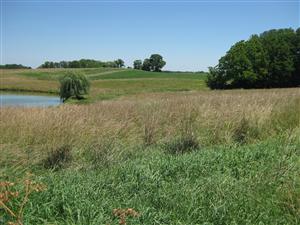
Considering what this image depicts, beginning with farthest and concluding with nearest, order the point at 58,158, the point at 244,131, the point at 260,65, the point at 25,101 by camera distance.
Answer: the point at 260,65, the point at 25,101, the point at 244,131, the point at 58,158

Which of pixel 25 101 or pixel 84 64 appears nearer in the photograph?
pixel 25 101

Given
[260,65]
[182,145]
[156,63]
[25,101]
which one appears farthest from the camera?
[156,63]

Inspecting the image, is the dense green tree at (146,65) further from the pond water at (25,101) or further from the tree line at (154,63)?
the pond water at (25,101)

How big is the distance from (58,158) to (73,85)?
55.4 meters

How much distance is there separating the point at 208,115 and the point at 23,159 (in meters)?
5.88

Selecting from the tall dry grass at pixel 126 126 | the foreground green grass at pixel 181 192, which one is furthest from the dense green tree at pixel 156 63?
the foreground green grass at pixel 181 192

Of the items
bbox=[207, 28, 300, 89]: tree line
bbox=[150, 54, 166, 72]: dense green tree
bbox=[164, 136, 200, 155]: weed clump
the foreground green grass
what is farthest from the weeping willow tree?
bbox=[150, 54, 166, 72]: dense green tree

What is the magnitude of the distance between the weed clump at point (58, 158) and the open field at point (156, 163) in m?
0.02

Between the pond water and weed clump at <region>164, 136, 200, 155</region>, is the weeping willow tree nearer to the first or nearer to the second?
the pond water

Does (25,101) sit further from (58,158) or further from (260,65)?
(260,65)

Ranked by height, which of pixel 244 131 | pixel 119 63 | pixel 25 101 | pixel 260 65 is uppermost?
pixel 244 131

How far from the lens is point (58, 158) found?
26.5ft

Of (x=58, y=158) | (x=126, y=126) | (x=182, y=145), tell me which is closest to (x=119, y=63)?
(x=126, y=126)

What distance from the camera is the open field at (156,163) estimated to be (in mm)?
5145
